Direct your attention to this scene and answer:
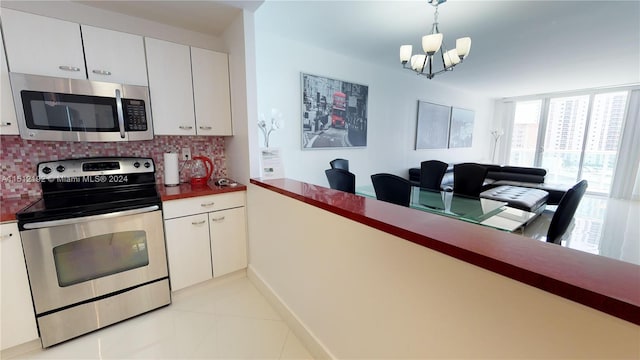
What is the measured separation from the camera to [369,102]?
3971mm

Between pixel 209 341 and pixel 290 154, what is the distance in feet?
7.02

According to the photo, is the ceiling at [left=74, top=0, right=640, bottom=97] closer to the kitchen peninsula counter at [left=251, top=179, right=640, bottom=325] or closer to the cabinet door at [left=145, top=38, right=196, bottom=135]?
the cabinet door at [left=145, top=38, right=196, bottom=135]

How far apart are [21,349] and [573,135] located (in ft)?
30.9

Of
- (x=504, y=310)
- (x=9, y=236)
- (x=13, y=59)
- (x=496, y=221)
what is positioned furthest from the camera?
(x=496, y=221)

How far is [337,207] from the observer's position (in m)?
1.18

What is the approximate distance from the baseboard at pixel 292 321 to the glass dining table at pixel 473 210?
4.32 ft

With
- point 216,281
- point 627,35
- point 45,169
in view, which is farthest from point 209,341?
point 627,35

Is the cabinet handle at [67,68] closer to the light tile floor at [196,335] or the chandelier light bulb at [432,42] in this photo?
the light tile floor at [196,335]

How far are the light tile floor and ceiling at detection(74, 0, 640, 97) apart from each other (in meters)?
2.29

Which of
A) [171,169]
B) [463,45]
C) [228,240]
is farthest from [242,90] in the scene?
[463,45]

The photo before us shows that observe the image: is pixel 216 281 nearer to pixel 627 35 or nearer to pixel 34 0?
pixel 34 0

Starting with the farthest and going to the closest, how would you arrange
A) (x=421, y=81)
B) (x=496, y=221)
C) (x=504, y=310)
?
(x=421, y=81)
(x=496, y=221)
(x=504, y=310)

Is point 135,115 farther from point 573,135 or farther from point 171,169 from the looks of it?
point 573,135

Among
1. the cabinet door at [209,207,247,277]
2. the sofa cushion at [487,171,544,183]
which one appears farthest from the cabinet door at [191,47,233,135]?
the sofa cushion at [487,171,544,183]
